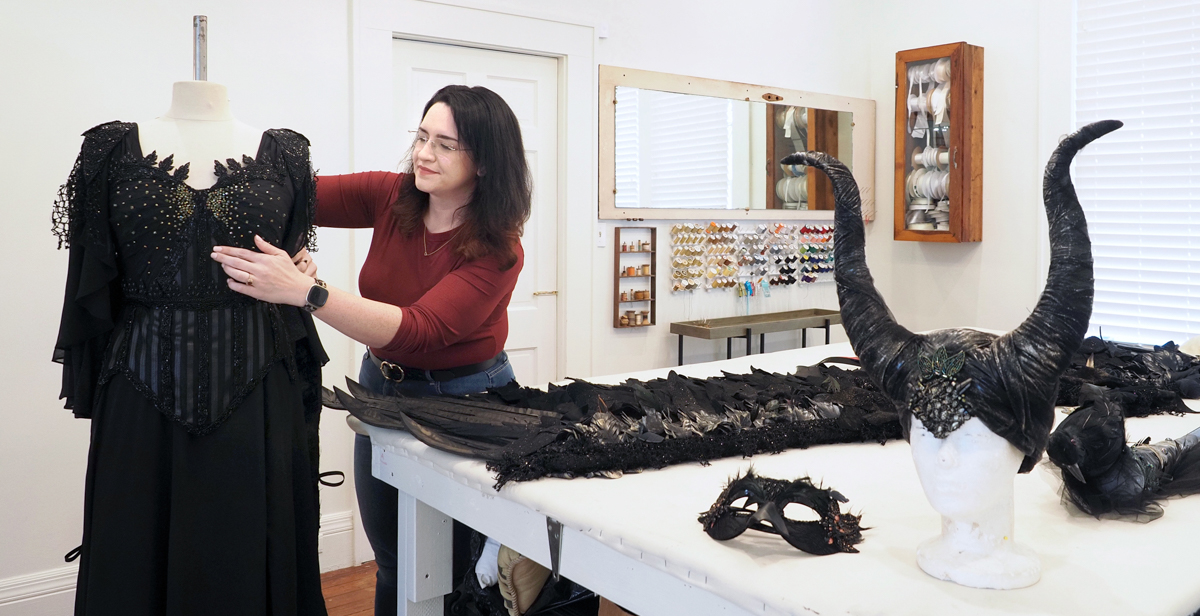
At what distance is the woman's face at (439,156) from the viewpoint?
77.5 inches

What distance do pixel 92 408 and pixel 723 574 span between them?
1.23m

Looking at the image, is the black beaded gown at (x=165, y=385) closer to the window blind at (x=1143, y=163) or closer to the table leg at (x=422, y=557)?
the table leg at (x=422, y=557)

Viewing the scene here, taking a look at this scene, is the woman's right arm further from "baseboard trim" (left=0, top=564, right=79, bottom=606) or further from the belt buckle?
"baseboard trim" (left=0, top=564, right=79, bottom=606)

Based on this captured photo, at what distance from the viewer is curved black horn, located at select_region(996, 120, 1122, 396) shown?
39.9 inches

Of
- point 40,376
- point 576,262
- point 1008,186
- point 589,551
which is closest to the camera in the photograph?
point 589,551

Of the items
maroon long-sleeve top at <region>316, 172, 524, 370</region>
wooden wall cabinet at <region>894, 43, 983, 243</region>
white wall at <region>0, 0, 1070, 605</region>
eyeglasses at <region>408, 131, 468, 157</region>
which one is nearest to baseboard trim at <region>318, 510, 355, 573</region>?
white wall at <region>0, 0, 1070, 605</region>

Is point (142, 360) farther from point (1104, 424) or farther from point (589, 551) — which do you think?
point (1104, 424)

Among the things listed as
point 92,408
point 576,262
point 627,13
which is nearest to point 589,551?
point 92,408

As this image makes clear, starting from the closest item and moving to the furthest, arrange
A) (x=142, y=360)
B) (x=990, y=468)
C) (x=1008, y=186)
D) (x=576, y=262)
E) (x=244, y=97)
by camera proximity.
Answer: (x=990, y=468) → (x=142, y=360) → (x=244, y=97) → (x=576, y=262) → (x=1008, y=186)

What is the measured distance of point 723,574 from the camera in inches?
43.2

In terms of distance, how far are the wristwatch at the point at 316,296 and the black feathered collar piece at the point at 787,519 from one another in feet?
2.90

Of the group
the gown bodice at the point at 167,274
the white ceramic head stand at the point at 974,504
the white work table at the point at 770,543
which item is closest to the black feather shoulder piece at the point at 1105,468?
the white work table at the point at 770,543

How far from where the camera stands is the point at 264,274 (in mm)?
1596

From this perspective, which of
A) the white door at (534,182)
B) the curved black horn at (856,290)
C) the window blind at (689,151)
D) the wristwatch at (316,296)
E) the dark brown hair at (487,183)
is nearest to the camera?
the curved black horn at (856,290)
